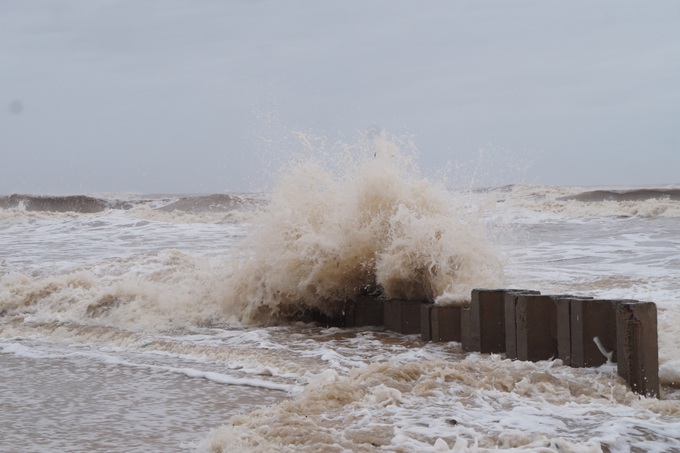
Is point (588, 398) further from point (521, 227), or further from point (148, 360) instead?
point (521, 227)

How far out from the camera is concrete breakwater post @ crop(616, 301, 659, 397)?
400 cm

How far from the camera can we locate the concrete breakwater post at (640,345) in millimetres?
3996

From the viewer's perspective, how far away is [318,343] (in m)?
6.07

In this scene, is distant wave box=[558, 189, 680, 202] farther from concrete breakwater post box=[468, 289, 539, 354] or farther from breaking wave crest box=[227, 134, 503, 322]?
concrete breakwater post box=[468, 289, 539, 354]

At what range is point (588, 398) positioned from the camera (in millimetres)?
3771

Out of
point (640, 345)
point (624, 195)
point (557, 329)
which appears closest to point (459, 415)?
point (640, 345)

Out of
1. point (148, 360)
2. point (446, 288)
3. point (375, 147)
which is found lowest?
point (148, 360)

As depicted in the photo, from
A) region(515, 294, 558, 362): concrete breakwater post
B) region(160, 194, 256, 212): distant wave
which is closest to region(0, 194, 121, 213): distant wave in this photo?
region(160, 194, 256, 212): distant wave

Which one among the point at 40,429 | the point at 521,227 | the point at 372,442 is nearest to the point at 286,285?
the point at 40,429

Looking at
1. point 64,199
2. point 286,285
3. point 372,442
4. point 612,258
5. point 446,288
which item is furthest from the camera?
point 64,199

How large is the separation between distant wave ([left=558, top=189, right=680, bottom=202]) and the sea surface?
14178 millimetres

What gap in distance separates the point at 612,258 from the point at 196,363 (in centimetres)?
627

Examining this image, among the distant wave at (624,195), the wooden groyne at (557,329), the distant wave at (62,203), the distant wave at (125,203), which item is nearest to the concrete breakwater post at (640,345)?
the wooden groyne at (557,329)

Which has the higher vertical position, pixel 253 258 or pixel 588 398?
pixel 253 258
